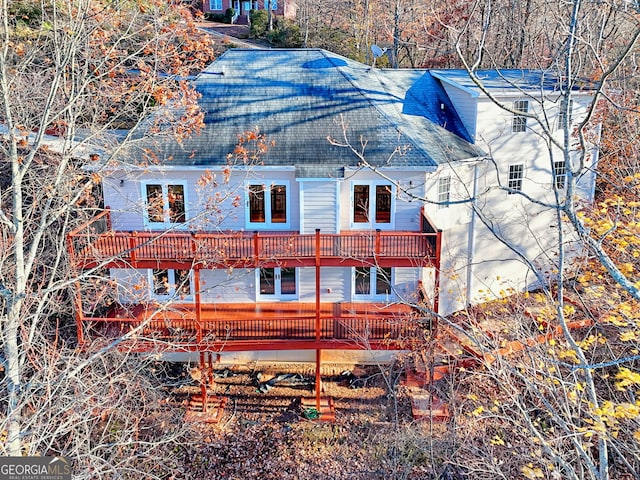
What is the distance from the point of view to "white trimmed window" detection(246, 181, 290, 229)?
1778cm

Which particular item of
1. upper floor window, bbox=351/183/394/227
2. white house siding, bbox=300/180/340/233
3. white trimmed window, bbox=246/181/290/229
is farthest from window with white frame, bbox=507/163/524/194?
white trimmed window, bbox=246/181/290/229

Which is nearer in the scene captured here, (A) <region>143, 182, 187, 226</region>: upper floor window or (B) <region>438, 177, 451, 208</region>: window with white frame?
(A) <region>143, 182, 187, 226</region>: upper floor window

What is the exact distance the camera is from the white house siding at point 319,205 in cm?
1720

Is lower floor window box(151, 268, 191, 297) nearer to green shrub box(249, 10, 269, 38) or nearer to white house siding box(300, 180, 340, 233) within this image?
white house siding box(300, 180, 340, 233)

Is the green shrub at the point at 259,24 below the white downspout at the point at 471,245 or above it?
above

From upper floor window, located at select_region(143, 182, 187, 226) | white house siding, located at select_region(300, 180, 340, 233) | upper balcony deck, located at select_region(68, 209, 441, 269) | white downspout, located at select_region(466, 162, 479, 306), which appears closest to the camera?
upper balcony deck, located at select_region(68, 209, 441, 269)

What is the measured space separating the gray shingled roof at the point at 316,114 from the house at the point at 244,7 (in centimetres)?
3141

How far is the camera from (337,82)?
1947cm

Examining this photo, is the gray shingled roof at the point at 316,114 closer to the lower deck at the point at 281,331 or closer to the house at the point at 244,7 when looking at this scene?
the lower deck at the point at 281,331

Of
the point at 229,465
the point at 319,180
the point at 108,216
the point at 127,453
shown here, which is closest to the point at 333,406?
the point at 229,465

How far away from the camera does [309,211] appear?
17547 mm

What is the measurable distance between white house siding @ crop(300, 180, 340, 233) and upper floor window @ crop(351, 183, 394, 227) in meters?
0.80

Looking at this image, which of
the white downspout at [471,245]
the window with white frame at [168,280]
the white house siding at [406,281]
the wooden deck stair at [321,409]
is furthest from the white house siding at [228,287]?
the white downspout at [471,245]

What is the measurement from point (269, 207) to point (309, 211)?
144 cm
